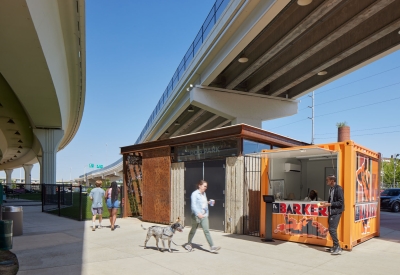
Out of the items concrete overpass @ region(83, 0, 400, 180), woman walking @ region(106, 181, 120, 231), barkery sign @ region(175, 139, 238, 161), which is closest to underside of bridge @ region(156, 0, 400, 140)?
concrete overpass @ region(83, 0, 400, 180)

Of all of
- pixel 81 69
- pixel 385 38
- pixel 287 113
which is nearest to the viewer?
pixel 385 38

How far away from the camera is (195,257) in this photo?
7.96 m

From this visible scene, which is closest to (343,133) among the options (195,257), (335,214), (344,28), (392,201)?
(392,201)

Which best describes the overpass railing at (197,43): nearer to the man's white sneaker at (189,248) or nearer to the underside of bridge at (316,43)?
the underside of bridge at (316,43)

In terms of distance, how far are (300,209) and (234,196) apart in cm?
230

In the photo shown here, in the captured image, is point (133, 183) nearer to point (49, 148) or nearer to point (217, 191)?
point (217, 191)

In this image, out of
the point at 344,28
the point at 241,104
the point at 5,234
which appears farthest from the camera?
the point at 241,104

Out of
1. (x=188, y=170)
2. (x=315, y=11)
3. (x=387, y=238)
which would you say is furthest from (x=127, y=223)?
(x=315, y=11)

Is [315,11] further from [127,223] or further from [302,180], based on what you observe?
[127,223]

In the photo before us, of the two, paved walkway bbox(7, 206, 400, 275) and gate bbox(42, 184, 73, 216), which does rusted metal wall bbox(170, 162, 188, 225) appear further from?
gate bbox(42, 184, 73, 216)

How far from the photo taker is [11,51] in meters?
13.4

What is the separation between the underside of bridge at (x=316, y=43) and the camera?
43.6 ft

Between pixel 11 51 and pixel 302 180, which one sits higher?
pixel 11 51

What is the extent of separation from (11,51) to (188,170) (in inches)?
328
